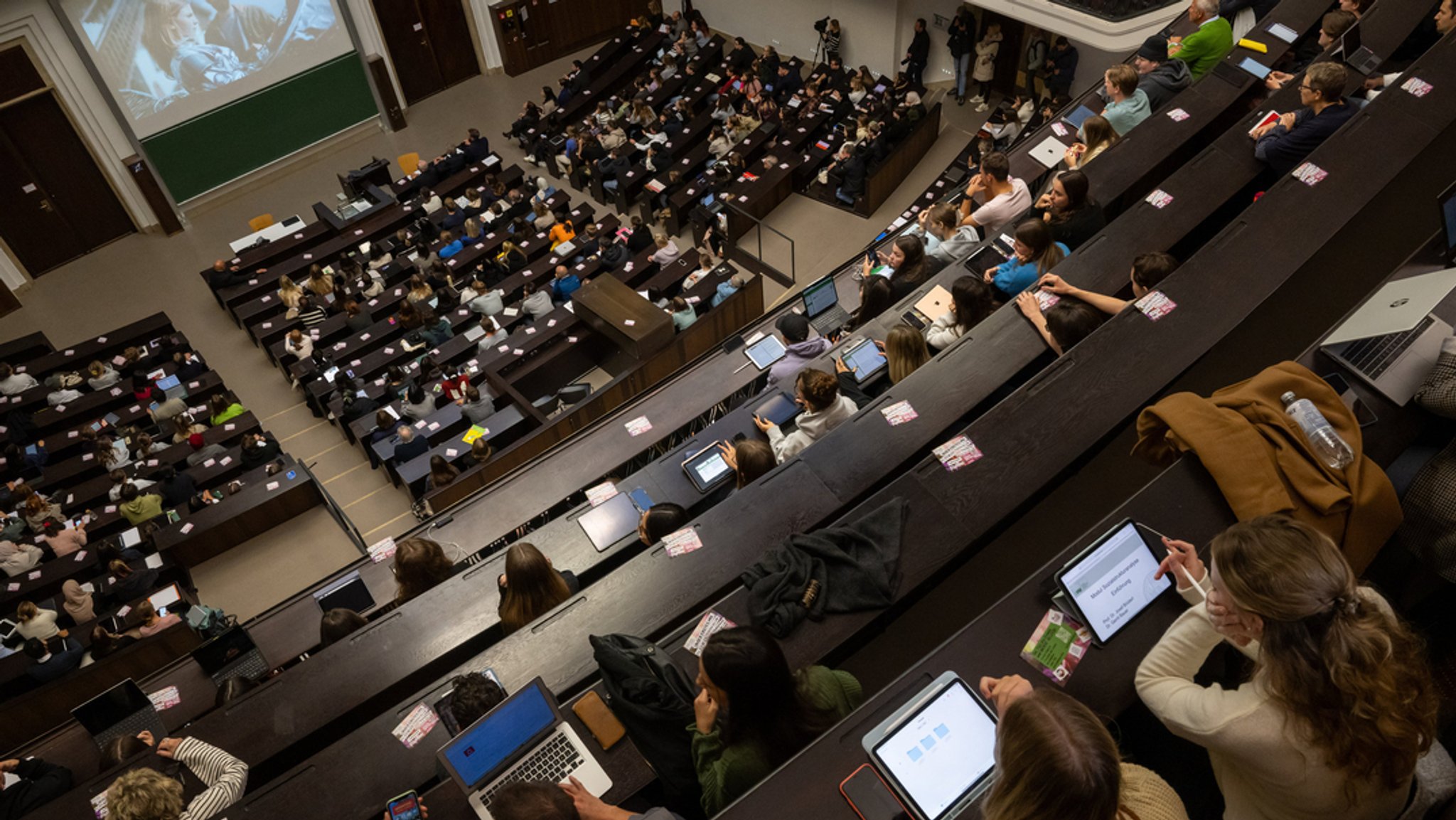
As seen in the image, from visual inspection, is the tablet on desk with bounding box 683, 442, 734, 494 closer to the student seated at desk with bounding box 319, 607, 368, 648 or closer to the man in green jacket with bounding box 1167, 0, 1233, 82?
the student seated at desk with bounding box 319, 607, 368, 648

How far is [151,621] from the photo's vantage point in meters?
7.23

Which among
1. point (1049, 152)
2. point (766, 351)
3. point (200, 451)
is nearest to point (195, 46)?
point (200, 451)

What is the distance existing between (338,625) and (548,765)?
1980 mm

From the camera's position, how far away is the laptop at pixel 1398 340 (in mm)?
3326

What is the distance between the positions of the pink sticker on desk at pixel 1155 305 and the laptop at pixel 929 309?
1.40m

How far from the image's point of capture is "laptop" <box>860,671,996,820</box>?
258 centimetres

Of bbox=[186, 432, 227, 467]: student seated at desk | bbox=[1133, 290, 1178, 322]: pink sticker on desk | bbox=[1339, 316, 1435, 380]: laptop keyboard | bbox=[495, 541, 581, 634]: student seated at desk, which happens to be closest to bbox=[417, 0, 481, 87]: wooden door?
bbox=[186, 432, 227, 467]: student seated at desk

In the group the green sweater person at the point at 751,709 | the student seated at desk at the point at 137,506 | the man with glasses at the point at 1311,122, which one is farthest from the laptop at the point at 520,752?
the student seated at desk at the point at 137,506

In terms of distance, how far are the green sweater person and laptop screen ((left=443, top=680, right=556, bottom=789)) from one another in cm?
63

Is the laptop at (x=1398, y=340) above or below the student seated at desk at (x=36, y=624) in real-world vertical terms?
above

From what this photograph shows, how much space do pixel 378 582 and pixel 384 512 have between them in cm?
334

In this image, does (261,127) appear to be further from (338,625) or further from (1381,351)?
(1381,351)

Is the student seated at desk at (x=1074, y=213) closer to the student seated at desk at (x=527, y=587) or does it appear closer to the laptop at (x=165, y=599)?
the student seated at desk at (x=527, y=587)

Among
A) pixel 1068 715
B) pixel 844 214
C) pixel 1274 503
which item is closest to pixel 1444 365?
pixel 1274 503
